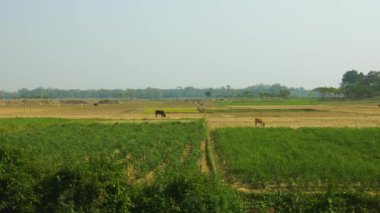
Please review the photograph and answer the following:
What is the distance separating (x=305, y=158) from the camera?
56.7 feet

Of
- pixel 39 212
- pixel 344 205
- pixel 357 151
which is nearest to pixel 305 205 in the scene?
pixel 344 205

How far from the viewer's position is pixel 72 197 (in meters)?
9.41

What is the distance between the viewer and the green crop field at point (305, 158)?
1412 cm

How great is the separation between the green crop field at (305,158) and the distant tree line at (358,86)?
327ft

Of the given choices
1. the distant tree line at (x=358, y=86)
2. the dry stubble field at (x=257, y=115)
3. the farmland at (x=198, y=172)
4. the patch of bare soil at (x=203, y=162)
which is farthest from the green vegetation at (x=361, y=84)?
the patch of bare soil at (x=203, y=162)

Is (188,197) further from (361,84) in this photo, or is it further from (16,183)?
(361,84)

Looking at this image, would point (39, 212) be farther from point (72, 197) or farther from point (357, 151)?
point (357, 151)

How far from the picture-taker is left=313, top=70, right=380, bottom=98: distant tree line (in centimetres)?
11825

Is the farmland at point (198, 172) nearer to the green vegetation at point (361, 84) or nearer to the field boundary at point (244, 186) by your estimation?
the field boundary at point (244, 186)

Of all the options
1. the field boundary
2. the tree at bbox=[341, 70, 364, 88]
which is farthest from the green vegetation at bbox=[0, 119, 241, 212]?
the tree at bbox=[341, 70, 364, 88]

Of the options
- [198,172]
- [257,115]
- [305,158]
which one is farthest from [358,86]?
[198,172]

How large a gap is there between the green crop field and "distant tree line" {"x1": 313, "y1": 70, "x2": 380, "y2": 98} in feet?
327

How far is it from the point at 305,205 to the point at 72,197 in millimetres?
5055

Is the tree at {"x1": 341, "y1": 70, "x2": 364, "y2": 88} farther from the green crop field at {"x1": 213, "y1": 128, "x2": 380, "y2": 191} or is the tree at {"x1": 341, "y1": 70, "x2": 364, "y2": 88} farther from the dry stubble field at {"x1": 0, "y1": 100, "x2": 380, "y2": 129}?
the green crop field at {"x1": 213, "y1": 128, "x2": 380, "y2": 191}
